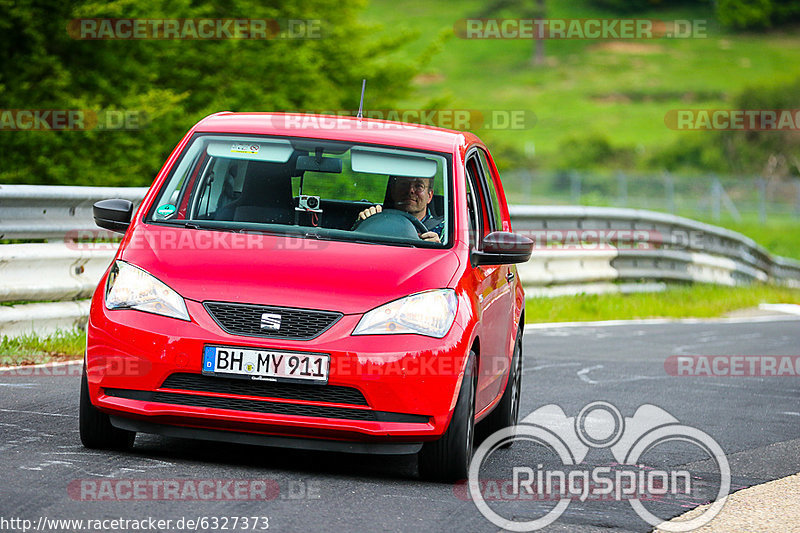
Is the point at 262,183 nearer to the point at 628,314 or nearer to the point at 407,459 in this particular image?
the point at 407,459

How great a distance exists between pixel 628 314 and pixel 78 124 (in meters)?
10.5

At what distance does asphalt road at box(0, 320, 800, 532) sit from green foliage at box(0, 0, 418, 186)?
14557 millimetres

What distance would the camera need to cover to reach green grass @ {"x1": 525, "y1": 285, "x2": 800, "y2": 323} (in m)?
16.8

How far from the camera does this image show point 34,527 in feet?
16.1

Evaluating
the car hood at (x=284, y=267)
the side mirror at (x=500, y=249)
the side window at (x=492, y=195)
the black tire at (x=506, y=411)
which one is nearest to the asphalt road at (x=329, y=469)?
the black tire at (x=506, y=411)

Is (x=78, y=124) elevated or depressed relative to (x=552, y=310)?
elevated

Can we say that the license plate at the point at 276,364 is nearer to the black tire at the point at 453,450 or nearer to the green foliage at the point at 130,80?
the black tire at the point at 453,450

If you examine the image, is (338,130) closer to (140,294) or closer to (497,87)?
(140,294)

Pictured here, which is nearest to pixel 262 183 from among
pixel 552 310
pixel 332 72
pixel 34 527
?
pixel 34 527

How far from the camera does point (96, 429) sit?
21.0 feet

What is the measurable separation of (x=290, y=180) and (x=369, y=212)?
0.46 metres

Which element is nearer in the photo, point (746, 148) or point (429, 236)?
point (429, 236)

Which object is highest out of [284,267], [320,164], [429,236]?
[320,164]

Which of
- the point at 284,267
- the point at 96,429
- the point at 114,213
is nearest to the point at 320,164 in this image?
the point at 114,213
